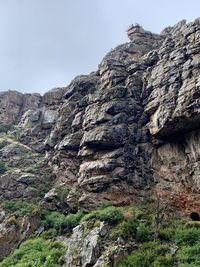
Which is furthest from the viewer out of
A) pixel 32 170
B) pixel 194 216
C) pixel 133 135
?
pixel 32 170

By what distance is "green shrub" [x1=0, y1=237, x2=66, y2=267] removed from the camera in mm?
35100

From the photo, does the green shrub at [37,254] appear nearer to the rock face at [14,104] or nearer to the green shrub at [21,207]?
the green shrub at [21,207]

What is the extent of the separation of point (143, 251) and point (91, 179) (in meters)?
13.7

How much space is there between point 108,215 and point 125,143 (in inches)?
426

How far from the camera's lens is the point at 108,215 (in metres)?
38.3

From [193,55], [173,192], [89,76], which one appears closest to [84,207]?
[173,192]

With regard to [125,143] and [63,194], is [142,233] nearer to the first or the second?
[125,143]

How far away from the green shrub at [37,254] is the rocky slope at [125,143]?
2.97 meters

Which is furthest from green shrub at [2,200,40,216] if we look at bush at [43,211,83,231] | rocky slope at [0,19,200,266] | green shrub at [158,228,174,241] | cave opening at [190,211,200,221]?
cave opening at [190,211,200,221]

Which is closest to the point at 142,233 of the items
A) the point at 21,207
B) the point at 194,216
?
the point at 194,216

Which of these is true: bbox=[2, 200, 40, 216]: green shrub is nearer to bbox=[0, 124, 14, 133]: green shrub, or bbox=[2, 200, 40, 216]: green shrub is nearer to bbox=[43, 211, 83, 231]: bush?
bbox=[43, 211, 83, 231]: bush

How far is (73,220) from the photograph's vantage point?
4103cm

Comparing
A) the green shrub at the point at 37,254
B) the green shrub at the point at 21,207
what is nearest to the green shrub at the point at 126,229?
the green shrub at the point at 37,254

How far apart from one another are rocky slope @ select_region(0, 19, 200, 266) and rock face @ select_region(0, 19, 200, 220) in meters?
0.11
